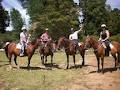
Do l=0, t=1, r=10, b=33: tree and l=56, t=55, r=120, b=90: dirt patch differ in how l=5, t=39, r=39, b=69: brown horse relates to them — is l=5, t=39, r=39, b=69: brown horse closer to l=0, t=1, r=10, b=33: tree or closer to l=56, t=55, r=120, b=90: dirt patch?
l=56, t=55, r=120, b=90: dirt patch

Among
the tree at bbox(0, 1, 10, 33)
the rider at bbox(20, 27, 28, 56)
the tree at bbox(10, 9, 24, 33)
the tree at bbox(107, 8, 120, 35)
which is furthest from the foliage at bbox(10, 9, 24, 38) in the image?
the rider at bbox(20, 27, 28, 56)

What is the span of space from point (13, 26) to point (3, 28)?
7.32 m

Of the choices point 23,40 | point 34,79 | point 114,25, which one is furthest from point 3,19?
point 34,79

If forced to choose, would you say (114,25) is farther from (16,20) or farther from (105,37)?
(105,37)

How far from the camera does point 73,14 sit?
208ft

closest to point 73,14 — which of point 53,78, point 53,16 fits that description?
point 53,16

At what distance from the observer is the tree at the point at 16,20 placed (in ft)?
314

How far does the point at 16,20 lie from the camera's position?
98.0m

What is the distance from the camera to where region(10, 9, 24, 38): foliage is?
9553 centimetres

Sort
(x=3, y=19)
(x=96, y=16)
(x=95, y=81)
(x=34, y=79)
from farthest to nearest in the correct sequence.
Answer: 1. (x=3, y=19)
2. (x=96, y=16)
3. (x=34, y=79)
4. (x=95, y=81)

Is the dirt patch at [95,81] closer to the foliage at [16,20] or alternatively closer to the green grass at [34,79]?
the green grass at [34,79]

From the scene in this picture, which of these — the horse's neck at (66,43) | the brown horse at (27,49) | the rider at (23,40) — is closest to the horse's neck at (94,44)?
the horse's neck at (66,43)

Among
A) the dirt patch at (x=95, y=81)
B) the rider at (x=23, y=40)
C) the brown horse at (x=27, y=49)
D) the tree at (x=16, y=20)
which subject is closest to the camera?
the dirt patch at (x=95, y=81)

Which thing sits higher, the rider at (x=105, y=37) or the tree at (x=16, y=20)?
the tree at (x=16, y=20)
